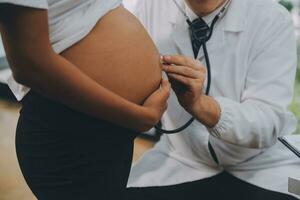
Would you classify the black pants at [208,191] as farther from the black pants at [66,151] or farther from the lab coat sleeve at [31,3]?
the lab coat sleeve at [31,3]

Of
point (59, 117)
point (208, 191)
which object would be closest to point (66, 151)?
point (59, 117)

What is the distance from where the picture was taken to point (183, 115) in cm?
138

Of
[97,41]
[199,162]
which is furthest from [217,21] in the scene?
[97,41]

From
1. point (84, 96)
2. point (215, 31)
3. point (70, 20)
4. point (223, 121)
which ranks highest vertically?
point (70, 20)

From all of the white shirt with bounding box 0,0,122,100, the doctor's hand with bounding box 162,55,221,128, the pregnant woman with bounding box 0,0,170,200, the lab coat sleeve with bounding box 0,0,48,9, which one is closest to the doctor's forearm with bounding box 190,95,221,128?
the doctor's hand with bounding box 162,55,221,128

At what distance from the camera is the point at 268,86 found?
49.2 inches

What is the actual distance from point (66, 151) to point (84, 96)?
171mm

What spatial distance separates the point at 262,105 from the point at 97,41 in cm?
62

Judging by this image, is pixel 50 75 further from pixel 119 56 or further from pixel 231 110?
pixel 231 110

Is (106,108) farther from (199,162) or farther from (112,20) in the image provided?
(199,162)

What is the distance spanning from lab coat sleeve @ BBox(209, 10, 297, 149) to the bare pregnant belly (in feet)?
1.18

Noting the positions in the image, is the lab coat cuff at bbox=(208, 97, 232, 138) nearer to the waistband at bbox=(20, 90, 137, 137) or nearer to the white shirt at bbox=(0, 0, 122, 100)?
the waistband at bbox=(20, 90, 137, 137)

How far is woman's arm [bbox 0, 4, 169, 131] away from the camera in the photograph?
0.67 m

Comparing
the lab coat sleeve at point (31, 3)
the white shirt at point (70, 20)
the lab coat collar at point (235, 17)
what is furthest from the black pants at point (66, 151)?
the lab coat collar at point (235, 17)
